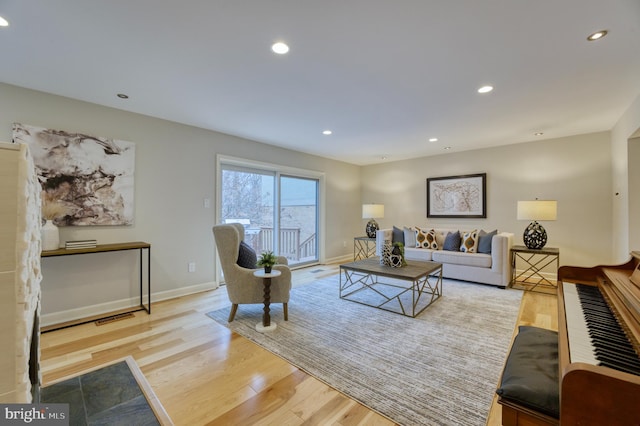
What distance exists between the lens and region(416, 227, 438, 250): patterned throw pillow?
4879 millimetres

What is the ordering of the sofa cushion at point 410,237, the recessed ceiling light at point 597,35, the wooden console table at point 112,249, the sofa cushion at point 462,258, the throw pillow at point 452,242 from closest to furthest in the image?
the recessed ceiling light at point 597,35
the wooden console table at point 112,249
the sofa cushion at point 462,258
the throw pillow at point 452,242
the sofa cushion at point 410,237

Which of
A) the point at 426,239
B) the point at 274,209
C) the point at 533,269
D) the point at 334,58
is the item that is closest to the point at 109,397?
the point at 334,58

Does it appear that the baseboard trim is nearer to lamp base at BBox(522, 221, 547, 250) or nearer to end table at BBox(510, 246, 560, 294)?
end table at BBox(510, 246, 560, 294)

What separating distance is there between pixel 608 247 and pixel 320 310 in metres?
4.32

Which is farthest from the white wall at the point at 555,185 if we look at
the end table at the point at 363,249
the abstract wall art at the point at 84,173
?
the abstract wall art at the point at 84,173

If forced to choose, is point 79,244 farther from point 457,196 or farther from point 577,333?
point 457,196

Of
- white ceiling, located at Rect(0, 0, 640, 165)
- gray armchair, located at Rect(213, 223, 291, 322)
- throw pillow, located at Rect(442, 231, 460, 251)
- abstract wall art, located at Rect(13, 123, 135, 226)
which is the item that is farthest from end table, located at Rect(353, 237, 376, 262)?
abstract wall art, located at Rect(13, 123, 135, 226)

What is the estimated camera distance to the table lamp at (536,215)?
3.83 meters


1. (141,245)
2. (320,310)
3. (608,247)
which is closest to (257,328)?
(320,310)

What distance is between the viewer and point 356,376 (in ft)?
6.21

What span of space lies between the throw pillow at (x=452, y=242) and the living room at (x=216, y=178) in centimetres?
78

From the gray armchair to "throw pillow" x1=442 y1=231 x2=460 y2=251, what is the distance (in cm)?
313

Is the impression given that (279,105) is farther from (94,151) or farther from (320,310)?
(320,310)

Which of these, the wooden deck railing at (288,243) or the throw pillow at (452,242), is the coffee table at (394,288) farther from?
the wooden deck railing at (288,243)
